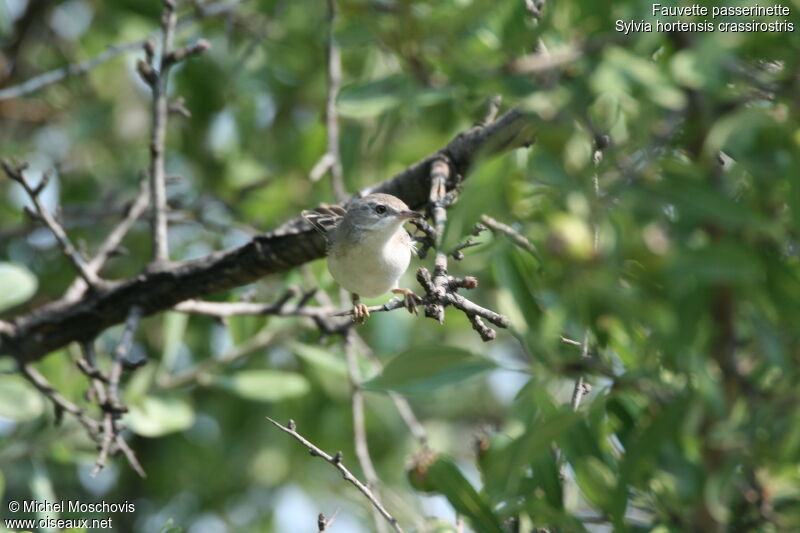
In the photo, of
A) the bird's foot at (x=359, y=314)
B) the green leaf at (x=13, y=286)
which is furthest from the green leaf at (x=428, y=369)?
the green leaf at (x=13, y=286)

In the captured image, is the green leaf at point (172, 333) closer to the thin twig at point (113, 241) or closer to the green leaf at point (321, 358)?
the thin twig at point (113, 241)

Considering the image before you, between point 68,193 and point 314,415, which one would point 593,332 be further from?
point 68,193

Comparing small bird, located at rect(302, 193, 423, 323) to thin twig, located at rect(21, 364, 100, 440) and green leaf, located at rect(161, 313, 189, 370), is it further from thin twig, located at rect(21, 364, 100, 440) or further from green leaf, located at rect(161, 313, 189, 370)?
thin twig, located at rect(21, 364, 100, 440)

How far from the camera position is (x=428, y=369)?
1.63m

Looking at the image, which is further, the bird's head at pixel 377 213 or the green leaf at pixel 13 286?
the green leaf at pixel 13 286

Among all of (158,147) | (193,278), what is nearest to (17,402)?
(193,278)

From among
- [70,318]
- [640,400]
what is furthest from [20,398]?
[640,400]

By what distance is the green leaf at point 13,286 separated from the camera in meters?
4.11

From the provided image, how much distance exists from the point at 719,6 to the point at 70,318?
3.15m

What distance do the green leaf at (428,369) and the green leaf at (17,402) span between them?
3.02 m

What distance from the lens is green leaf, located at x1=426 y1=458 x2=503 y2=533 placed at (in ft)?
7.09

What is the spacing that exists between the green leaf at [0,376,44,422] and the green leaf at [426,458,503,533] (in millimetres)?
2545

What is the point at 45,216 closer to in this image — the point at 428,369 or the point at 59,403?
the point at 59,403

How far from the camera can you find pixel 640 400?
1.96 metres
